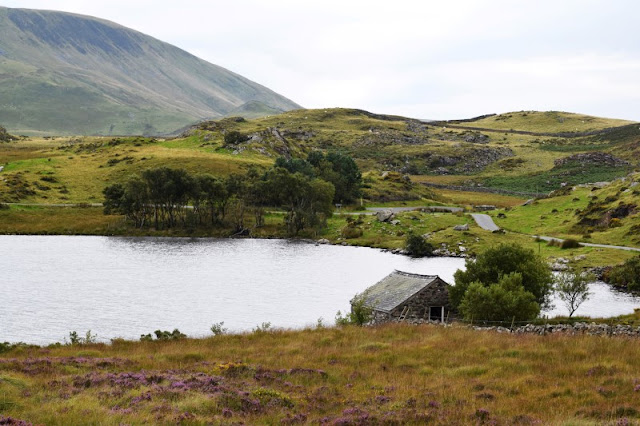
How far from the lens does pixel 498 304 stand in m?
45.2

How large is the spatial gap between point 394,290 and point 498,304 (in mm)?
10403

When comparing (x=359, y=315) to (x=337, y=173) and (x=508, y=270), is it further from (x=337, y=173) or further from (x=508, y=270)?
(x=337, y=173)

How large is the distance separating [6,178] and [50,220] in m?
35.0

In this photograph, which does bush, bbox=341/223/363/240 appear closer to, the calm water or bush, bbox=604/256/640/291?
the calm water

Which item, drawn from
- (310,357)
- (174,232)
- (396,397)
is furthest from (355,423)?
(174,232)

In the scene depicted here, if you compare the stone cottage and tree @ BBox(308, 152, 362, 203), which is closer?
the stone cottage

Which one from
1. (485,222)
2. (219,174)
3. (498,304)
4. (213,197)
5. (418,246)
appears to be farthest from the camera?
(219,174)

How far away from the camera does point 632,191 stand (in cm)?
11606

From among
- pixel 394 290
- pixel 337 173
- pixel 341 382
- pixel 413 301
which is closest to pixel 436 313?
pixel 413 301

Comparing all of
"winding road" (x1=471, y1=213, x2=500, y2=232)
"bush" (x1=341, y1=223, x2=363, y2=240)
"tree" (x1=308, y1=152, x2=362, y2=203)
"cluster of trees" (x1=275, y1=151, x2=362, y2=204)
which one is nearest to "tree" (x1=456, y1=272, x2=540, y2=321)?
"winding road" (x1=471, y1=213, x2=500, y2=232)

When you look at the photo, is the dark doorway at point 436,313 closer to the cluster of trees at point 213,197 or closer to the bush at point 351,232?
the bush at point 351,232

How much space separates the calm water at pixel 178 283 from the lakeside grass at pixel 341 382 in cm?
2043

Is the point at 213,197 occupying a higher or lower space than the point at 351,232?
higher

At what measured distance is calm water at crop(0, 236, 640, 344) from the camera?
5869 cm
